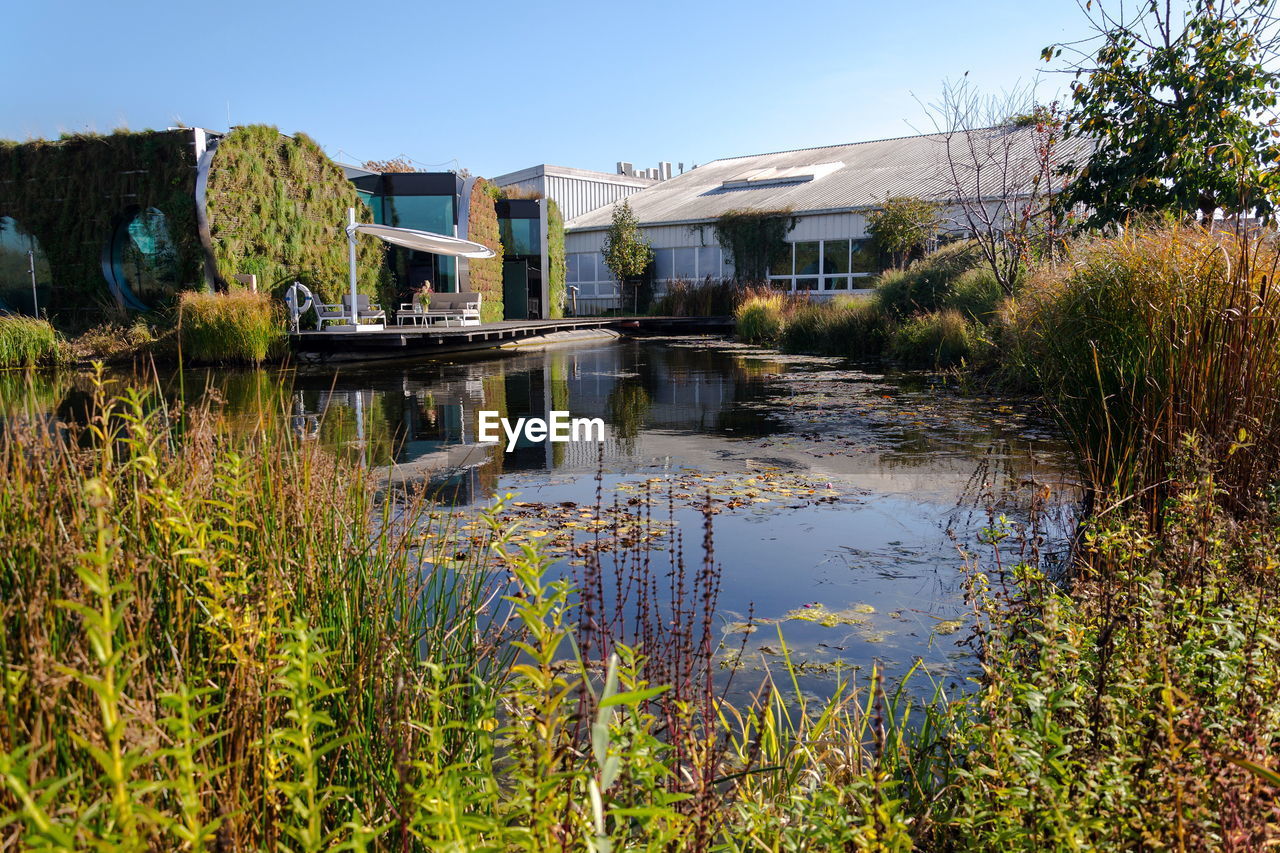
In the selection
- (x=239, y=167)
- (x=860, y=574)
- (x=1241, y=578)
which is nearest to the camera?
(x=1241, y=578)

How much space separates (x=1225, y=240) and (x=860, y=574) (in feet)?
7.55

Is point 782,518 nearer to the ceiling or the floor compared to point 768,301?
nearer to the floor

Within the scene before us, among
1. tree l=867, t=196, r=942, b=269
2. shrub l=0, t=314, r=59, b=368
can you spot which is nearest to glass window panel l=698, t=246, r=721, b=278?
tree l=867, t=196, r=942, b=269

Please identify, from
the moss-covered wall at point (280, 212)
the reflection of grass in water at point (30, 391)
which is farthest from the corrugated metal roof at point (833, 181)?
the reflection of grass in water at point (30, 391)

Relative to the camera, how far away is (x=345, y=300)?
1916 cm

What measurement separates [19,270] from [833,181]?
21634mm

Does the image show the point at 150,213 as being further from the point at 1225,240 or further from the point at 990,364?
the point at 1225,240

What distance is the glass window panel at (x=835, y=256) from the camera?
2730 cm

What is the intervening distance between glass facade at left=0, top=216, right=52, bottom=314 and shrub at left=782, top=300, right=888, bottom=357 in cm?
1470


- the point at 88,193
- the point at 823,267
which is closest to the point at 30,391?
the point at 88,193

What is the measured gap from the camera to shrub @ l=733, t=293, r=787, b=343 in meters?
21.1

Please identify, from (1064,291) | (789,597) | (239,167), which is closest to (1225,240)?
(1064,291)

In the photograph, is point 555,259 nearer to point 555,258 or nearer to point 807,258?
point 555,258

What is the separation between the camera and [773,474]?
19.7 feet
